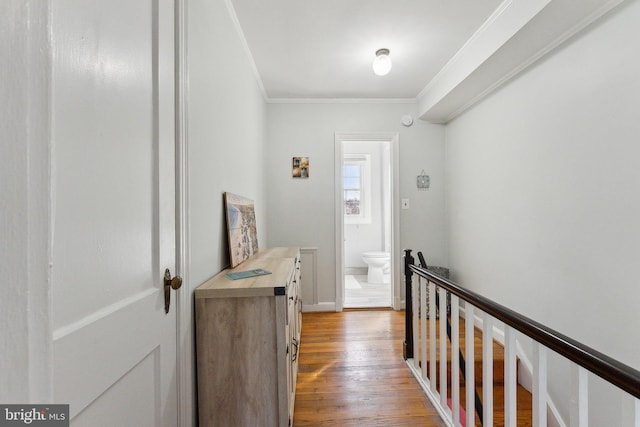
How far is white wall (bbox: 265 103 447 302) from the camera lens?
11.3ft

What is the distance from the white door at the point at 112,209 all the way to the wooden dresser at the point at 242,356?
0.24 metres

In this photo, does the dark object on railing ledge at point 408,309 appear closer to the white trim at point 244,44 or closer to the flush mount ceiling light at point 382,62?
the flush mount ceiling light at point 382,62

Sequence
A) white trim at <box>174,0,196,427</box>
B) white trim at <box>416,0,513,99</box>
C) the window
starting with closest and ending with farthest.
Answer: white trim at <box>174,0,196,427</box> < white trim at <box>416,0,513,99</box> < the window

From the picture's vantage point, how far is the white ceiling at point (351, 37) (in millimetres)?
1936

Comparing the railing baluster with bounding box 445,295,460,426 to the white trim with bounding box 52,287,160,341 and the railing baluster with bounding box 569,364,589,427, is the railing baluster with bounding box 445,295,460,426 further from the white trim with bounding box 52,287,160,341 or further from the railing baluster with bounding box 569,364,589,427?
the white trim with bounding box 52,287,160,341

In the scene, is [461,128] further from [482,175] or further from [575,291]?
[575,291]

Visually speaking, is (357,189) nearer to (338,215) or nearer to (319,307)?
(338,215)

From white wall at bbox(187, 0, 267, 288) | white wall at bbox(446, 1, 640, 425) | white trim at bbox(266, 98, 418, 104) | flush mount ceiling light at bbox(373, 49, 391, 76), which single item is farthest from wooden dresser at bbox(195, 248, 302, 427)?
white trim at bbox(266, 98, 418, 104)

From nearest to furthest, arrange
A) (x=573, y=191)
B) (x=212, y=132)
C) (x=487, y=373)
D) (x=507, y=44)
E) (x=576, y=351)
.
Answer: (x=576, y=351) < (x=487, y=373) < (x=212, y=132) < (x=573, y=191) < (x=507, y=44)

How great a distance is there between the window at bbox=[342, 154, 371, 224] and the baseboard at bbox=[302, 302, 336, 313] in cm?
212

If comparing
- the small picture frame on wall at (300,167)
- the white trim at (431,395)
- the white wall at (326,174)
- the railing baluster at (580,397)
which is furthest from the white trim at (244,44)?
the white trim at (431,395)

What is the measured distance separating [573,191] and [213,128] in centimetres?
211

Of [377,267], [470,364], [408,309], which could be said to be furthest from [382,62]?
[377,267]

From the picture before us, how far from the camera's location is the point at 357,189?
542 centimetres
